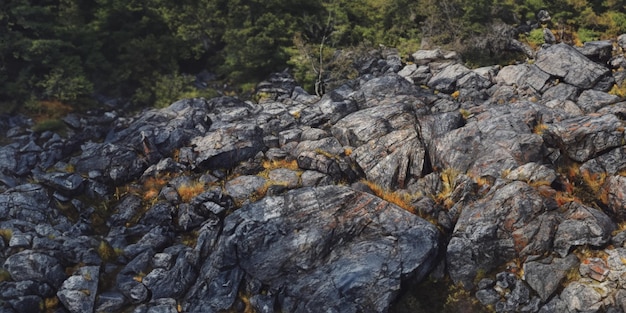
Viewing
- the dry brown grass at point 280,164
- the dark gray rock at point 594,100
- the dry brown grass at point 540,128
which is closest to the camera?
the dry brown grass at point 540,128

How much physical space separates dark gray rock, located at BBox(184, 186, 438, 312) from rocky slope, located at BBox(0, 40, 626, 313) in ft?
0.18

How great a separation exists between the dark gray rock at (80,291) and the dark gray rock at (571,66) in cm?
2475

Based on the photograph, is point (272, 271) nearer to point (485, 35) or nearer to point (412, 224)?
point (412, 224)

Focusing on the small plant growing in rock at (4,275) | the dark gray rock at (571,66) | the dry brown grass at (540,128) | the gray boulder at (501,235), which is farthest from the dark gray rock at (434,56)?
the small plant growing in rock at (4,275)

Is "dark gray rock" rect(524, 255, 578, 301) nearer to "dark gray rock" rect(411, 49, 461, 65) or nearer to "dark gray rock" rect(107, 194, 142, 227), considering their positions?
"dark gray rock" rect(411, 49, 461, 65)

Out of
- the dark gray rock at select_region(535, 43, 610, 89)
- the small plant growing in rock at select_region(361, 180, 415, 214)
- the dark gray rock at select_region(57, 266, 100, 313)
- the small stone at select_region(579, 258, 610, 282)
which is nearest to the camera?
the small stone at select_region(579, 258, 610, 282)

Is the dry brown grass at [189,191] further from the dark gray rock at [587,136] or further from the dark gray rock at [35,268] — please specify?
the dark gray rock at [587,136]

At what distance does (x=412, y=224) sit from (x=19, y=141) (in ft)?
67.6

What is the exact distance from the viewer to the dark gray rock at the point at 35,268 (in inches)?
640

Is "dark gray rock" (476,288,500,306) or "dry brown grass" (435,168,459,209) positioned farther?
"dry brown grass" (435,168,459,209)

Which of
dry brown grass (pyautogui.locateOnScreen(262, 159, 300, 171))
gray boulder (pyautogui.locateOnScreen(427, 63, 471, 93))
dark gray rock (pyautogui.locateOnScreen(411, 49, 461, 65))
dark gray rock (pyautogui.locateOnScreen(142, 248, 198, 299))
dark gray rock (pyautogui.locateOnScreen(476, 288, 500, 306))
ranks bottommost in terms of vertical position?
dark gray rock (pyautogui.locateOnScreen(476, 288, 500, 306))

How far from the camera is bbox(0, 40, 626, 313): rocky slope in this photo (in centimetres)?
1594

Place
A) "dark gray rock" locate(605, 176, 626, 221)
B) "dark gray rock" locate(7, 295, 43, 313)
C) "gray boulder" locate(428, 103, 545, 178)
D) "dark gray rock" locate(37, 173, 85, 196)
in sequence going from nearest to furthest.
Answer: "dark gray rock" locate(7, 295, 43, 313), "dark gray rock" locate(605, 176, 626, 221), "gray boulder" locate(428, 103, 545, 178), "dark gray rock" locate(37, 173, 85, 196)

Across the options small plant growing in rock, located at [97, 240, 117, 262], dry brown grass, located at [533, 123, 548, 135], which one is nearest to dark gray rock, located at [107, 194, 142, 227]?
small plant growing in rock, located at [97, 240, 117, 262]
